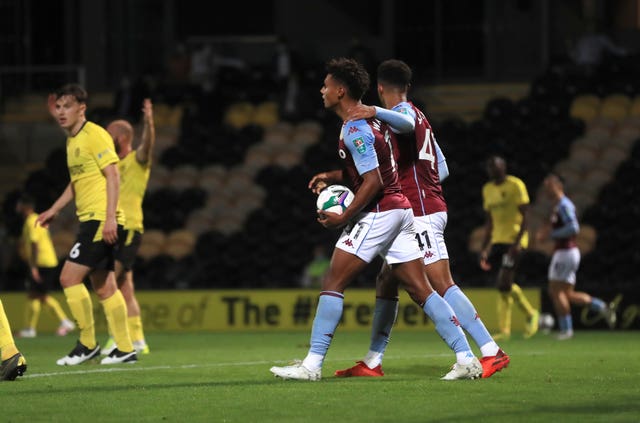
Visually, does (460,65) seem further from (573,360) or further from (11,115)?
(573,360)

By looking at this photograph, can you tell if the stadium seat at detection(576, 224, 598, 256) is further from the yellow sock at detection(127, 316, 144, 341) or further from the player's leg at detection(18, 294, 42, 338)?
the yellow sock at detection(127, 316, 144, 341)

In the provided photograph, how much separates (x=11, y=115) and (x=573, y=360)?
54.0ft

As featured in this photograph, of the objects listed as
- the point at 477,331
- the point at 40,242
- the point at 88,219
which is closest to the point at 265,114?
the point at 40,242

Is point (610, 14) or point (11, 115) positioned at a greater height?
point (610, 14)

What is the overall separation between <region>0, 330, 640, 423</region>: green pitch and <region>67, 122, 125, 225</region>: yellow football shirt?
131 centimetres

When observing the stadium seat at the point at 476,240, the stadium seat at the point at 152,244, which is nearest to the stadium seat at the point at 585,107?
the stadium seat at the point at 476,240

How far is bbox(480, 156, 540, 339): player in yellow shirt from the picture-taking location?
16156mm

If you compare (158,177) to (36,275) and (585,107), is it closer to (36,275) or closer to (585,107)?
(36,275)

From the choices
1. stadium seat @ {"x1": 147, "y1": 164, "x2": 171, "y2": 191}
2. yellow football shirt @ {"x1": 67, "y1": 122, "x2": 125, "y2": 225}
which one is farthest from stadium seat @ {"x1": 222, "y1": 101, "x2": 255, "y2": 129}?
yellow football shirt @ {"x1": 67, "y1": 122, "x2": 125, "y2": 225}

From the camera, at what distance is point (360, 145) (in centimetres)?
900

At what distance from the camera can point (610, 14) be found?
2602 centimetres

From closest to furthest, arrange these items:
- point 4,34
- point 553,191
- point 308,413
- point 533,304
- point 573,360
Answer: point 308,413, point 573,360, point 553,191, point 533,304, point 4,34

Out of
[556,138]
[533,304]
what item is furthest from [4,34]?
[533,304]

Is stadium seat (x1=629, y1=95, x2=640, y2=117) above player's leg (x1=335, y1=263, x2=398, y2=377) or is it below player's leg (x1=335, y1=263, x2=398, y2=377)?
above
